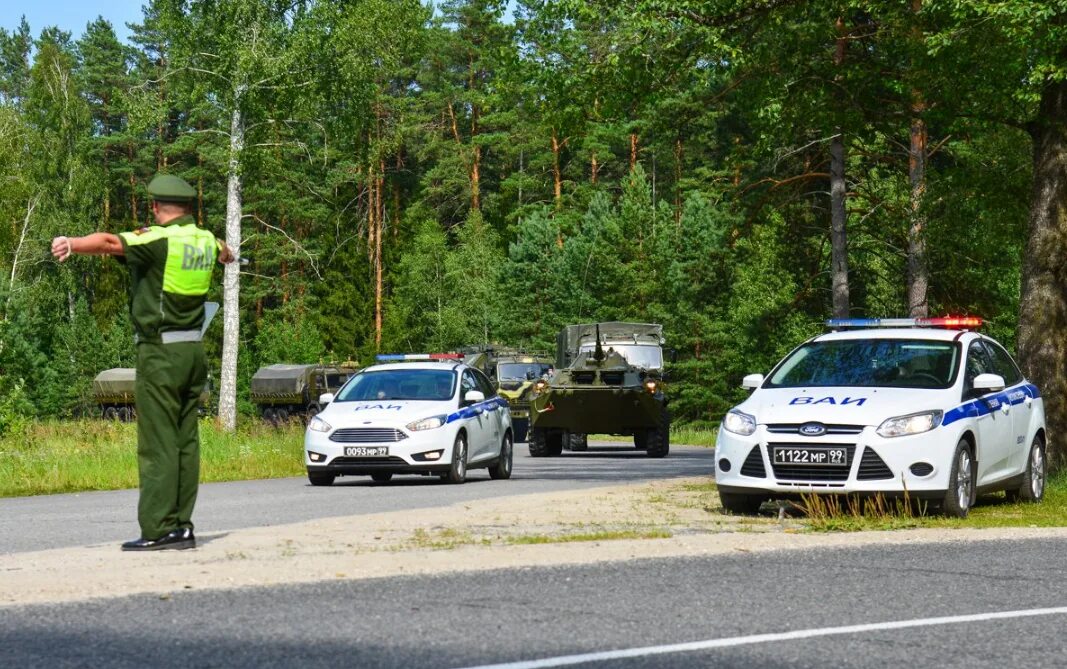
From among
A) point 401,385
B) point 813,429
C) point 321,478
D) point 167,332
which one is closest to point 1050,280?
point 813,429

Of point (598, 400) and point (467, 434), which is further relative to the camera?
point (598, 400)

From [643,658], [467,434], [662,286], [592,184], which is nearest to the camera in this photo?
[643,658]

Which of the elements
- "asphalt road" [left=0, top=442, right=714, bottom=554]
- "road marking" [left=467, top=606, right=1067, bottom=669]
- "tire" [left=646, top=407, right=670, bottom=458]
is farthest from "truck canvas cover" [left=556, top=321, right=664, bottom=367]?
"road marking" [left=467, top=606, right=1067, bottom=669]

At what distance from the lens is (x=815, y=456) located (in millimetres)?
13055

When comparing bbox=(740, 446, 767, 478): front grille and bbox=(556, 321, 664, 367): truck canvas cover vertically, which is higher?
bbox=(556, 321, 664, 367): truck canvas cover

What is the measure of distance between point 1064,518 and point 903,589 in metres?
5.25

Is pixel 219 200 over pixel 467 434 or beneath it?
over

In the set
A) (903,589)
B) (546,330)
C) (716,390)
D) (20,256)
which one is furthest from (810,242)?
(903,589)

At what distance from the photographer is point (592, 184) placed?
84625 mm

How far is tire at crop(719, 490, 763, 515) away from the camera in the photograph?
1383cm

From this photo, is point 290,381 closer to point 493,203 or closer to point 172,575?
point 493,203

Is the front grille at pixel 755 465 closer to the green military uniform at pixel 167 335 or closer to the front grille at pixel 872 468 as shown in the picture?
the front grille at pixel 872 468

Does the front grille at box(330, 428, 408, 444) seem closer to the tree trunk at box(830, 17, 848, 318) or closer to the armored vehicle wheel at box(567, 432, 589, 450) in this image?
the armored vehicle wheel at box(567, 432, 589, 450)

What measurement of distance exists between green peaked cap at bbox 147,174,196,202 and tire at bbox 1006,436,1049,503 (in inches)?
350
